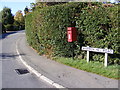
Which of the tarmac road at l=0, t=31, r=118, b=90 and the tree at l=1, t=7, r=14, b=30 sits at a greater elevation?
the tree at l=1, t=7, r=14, b=30

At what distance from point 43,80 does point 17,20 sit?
46.5m

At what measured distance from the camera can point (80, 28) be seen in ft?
21.5

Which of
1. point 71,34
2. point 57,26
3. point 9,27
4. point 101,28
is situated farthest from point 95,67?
point 9,27

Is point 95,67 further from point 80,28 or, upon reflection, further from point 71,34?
point 80,28

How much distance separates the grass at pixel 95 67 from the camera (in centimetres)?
516

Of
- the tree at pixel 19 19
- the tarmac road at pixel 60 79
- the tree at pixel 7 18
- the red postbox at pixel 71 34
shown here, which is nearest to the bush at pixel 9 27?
the tree at pixel 7 18

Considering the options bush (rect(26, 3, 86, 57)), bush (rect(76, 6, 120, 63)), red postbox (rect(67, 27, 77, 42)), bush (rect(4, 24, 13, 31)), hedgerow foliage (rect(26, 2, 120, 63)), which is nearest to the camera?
bush (rect(76, 6, 120, 63))

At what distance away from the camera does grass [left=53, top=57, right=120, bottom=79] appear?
516 centimetres

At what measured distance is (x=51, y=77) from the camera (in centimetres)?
522

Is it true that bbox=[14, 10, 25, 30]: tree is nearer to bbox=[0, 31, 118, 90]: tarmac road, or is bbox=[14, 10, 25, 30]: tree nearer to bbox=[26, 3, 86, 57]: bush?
bbox=[26, 3, 86, 57]: bush

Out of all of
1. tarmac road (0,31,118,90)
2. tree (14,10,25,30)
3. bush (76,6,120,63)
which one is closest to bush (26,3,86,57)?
bush (76,6,120,63)

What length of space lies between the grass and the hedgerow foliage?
0.33 m

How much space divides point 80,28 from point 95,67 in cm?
188

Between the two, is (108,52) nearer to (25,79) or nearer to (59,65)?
(59,65)
